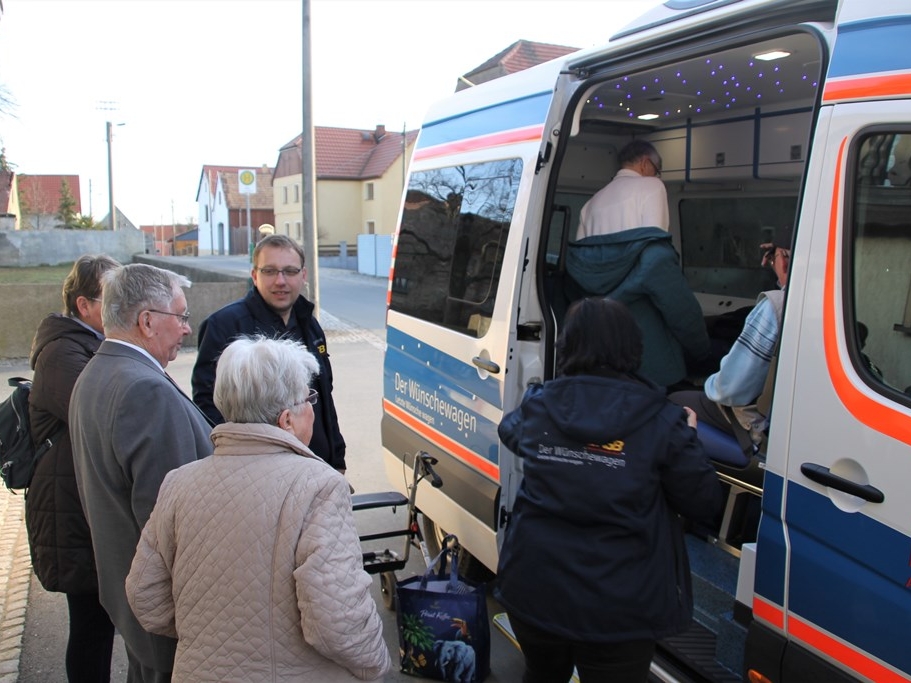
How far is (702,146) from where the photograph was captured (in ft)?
16.0

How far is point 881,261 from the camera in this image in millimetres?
1918

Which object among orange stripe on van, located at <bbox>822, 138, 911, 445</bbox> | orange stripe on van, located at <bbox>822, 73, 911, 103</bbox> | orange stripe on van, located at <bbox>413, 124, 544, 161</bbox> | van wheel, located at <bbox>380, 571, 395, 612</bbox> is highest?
orange stripe on van, located at <bbox>413, 124, 544, 161</bbox>

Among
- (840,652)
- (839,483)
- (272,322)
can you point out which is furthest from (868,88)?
(272,322)

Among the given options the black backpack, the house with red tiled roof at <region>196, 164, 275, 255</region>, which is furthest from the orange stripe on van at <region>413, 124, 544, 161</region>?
the house with red tiled roof at <region>196, 164, 275, 255</region>

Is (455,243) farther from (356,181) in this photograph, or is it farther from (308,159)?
(356,181)

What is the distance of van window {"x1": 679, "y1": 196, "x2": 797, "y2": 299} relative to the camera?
4.89 meters

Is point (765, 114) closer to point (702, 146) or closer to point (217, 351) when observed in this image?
point (702, 146)

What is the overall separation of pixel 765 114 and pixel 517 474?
279 cm

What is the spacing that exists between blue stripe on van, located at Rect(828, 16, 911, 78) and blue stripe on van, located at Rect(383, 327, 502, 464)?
1.79 metres

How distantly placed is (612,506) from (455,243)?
208 centimetres

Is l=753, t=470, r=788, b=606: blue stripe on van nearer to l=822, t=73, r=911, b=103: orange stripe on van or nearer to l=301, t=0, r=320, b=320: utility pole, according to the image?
l=822, t=73, r=911, b=103: orange stripe on van

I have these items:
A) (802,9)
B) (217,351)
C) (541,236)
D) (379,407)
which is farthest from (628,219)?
(379,407)

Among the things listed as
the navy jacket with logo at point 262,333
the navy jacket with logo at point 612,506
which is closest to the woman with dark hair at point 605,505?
the navy jacket with logo at point 612,506

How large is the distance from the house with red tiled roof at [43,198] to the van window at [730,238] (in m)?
55.7
